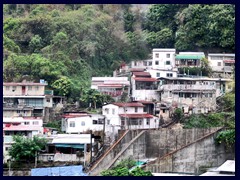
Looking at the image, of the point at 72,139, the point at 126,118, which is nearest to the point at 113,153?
the point at 72,139

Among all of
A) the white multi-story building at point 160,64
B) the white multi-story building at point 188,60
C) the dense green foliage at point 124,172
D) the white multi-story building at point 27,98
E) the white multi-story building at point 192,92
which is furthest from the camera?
the white multi-story building at point 188,60

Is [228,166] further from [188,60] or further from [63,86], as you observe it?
[63,86]

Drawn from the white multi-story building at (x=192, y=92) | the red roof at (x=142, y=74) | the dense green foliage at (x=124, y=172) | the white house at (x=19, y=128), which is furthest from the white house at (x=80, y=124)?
the red roof at (x=142, y=74)

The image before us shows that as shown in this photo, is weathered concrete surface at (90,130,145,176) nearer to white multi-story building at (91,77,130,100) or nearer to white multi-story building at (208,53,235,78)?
A: white multi-story building at (91,77,130,100)

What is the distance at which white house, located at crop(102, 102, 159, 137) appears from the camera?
15977 mm

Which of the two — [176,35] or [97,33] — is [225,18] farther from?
[97,33]

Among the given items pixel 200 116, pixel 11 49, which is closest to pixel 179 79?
pixel 200 116

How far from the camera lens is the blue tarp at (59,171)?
14.5 meters

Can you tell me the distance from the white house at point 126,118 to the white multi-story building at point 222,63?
2191mm

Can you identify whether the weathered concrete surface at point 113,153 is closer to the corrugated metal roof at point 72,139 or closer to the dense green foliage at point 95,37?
the corrugated metal roof at point 72,139

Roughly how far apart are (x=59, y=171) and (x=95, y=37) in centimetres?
455

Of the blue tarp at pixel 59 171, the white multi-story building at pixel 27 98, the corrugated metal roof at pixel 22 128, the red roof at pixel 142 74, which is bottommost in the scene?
the blue tarp at pixel 59 171

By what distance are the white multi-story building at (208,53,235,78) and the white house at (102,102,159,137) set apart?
219 centimetres

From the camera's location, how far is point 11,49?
58.7 ft
